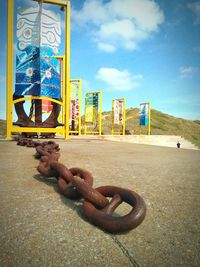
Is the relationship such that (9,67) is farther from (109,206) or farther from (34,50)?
(109,206)

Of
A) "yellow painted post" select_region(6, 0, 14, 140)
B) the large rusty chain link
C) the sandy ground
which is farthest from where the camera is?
"yellow painted post" select_region(6, 0, 14, 140)

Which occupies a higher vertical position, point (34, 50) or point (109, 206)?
point (34, 50)

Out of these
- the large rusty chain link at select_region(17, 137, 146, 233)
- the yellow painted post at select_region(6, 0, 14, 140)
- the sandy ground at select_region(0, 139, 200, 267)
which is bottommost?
the sandy ground at select_region(0, 139, 200, 267)

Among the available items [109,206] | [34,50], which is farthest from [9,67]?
[109,206]

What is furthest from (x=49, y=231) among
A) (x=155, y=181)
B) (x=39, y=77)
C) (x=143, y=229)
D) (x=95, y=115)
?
(x=95, y=115)

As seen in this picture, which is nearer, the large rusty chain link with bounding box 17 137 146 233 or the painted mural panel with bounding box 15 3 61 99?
the large rusty chain link with bounding box 17 137 146 233

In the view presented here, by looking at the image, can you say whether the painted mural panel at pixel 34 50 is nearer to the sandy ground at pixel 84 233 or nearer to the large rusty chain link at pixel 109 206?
the sandy ground at pixel 84 233

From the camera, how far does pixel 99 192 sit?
1.32 m

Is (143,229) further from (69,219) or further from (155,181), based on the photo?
(155,181)

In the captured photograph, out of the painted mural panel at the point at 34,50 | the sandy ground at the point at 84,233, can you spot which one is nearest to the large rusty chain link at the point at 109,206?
the sandy ground at the point at 84,233

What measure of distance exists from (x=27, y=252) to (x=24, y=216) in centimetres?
37

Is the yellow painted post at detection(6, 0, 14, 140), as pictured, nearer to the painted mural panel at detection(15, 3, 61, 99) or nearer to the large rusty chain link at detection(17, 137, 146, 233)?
the painted mural panel at detection(15, 3, 61, 99)

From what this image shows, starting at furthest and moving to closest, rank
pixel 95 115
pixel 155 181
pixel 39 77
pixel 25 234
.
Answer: pixel 95 115, pixel 39 77, pixel 155 181, pixel 25 234

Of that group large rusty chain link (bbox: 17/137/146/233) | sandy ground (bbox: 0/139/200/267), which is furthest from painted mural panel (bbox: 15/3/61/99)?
large rusty chain link (bbox: 17/137/146/233)
